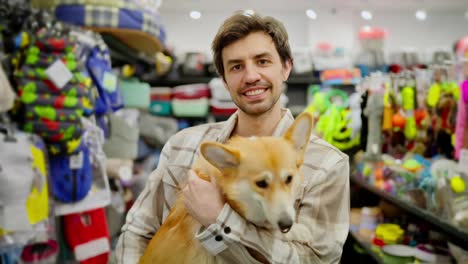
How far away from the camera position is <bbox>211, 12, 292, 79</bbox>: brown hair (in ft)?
2.97

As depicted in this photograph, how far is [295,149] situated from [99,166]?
1547mm

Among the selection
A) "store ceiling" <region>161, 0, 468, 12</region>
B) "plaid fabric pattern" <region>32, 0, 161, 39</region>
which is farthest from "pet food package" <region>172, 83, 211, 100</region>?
"plaid fabric pattern" <region>32, 0, 161, 39</region>

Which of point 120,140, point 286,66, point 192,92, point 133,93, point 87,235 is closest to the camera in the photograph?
point 286,66

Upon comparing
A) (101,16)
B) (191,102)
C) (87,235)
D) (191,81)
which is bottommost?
(87,235)

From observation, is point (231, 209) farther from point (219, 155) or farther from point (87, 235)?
point (87, 235)

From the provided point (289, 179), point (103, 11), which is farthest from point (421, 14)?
point (289, 179)

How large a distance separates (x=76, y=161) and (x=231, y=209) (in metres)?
1.35

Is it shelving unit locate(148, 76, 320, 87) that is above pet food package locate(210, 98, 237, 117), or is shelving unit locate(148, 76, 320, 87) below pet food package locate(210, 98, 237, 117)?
above

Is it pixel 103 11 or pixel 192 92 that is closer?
pixel 103 11

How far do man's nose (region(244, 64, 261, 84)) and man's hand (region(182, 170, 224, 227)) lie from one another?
217 millimetres

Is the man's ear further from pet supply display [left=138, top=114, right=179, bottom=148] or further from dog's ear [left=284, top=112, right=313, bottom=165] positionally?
pet supply display [left=138, top=114, right=179, bottom=148]

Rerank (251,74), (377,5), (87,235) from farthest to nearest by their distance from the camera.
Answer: (377,5) < (87,235) < (251,74)

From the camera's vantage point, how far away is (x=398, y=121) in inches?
95.2

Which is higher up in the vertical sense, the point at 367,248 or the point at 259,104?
the point at 259,104
